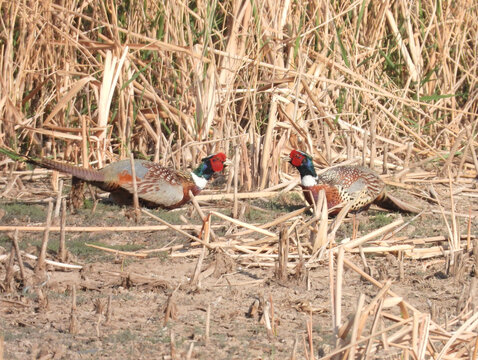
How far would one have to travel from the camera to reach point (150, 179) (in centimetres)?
563

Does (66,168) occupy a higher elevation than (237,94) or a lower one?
lower

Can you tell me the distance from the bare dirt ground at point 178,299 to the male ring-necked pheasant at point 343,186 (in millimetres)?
419

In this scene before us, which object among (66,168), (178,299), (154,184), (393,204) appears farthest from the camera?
(393,204)

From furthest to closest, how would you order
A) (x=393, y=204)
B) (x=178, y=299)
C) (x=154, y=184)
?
(x=393, y=204) < (x=154, y=184) < (x=178, y=299)

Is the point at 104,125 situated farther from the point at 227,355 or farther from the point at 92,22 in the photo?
the point at 227,355

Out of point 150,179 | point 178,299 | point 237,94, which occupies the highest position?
point 237,94

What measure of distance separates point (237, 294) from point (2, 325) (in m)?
1.09

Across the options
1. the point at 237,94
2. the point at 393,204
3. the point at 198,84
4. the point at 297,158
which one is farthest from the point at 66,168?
the point at 393,204

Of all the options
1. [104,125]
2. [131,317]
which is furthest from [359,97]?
Answer: [131,317]

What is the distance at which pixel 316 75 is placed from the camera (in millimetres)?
6652

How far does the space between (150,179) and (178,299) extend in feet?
6.32

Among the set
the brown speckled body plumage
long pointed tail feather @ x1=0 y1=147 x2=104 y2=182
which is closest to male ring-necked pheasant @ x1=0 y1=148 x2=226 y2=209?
long pointed tail feather @ x1=0 y1=147 x2=104 y2=182

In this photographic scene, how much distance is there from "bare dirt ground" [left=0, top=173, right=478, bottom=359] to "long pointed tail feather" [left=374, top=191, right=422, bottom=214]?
0.46 meters

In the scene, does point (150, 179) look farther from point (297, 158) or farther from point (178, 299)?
Result: point (178, 299)
